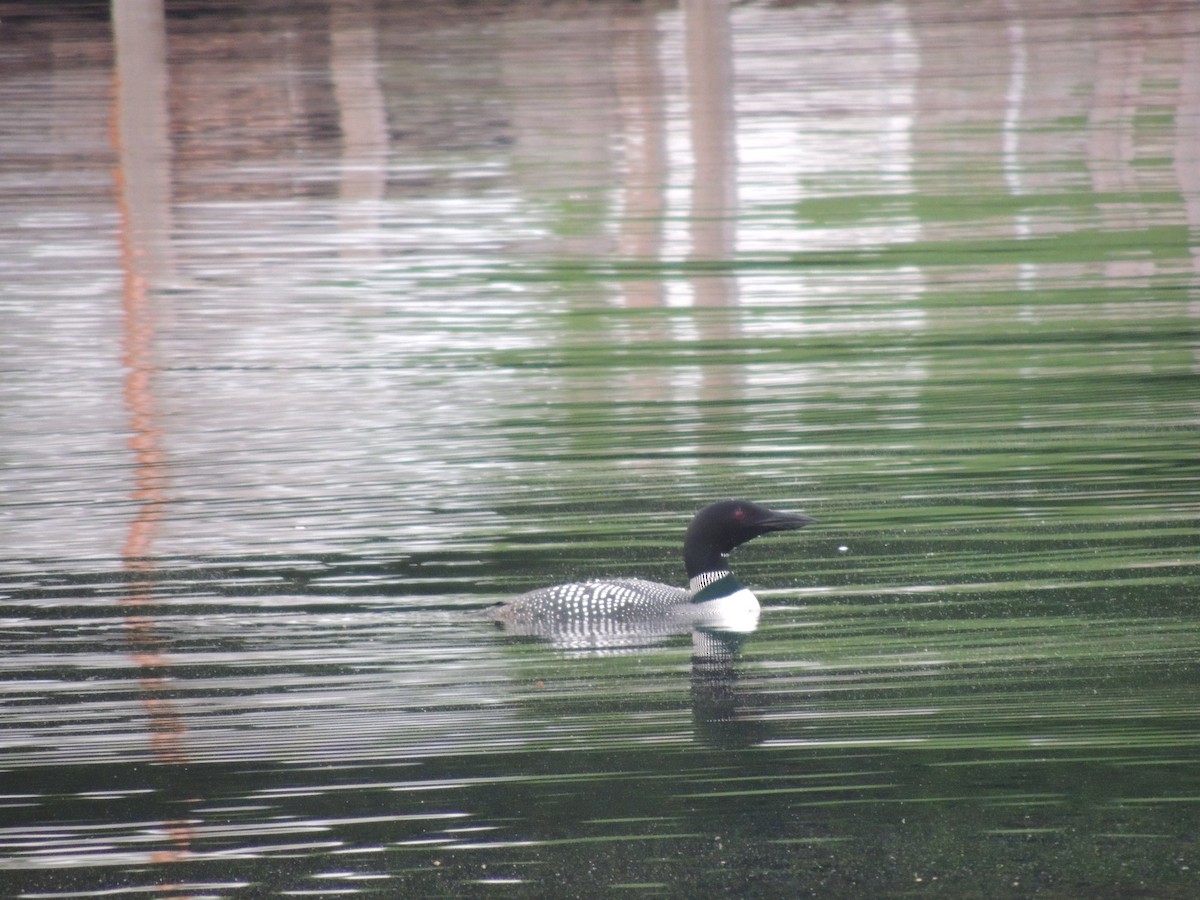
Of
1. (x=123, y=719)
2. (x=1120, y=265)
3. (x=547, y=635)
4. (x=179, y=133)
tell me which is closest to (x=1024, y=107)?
(x=1120, y=265)

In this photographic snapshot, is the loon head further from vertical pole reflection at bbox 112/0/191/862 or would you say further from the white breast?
vertical pole reflection at bbox 112/0/191/862

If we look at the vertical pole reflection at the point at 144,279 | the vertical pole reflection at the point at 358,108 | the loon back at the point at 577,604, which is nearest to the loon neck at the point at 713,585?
the loon back at the point at 577,604

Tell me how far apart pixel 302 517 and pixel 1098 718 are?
3529 millimetres

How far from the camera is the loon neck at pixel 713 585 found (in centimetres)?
637

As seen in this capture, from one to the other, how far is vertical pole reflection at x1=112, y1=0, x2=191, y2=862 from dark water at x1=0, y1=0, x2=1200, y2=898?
34 mm

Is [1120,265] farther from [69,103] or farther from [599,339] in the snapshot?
[69,103]

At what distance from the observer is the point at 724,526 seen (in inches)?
261

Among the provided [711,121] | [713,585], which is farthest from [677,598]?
[711,121]

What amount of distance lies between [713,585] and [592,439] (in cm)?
247

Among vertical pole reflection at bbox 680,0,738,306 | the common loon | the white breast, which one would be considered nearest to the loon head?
the common loon

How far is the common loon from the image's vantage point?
6289 mm

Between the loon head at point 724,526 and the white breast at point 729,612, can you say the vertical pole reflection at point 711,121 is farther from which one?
the white breast at point 729,612

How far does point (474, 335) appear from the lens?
10.9m

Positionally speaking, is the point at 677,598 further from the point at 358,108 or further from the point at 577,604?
the point at 358,108
